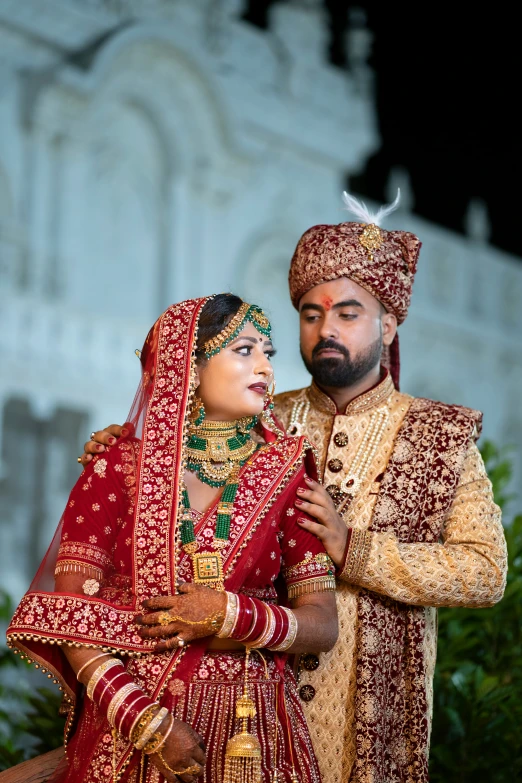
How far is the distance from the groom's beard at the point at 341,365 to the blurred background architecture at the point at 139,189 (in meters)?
4.58

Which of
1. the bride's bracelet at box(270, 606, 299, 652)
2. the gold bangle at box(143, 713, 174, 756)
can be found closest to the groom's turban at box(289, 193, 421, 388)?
the bride's bracelet at box(270, 606, 299, 652)

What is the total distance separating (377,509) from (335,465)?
0.19 metres

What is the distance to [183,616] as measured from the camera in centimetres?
226

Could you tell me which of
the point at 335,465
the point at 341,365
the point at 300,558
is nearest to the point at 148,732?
the point at 300,558

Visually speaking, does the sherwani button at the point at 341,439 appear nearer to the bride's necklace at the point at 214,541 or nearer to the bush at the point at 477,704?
the bride's necklace at the point at 214,541

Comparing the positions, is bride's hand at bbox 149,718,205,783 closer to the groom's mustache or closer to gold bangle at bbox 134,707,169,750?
gold bangle at bbox 134,707,169,750

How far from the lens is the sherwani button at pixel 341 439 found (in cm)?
302

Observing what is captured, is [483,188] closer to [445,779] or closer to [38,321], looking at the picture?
[38,321]

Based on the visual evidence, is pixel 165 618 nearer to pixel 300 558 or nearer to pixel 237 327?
pixel 300 558

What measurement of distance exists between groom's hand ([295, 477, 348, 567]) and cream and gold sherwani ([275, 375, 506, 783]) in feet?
0.30

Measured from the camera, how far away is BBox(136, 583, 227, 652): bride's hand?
7.38 feet

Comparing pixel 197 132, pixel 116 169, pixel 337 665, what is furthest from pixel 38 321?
pixel 337 665

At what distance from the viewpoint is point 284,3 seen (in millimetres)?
10023

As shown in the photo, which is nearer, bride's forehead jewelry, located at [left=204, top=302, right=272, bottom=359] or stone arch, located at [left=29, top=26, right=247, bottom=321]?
bride's forehead jewelry, located at [left=204, top=302, right=272, bottom=359]
